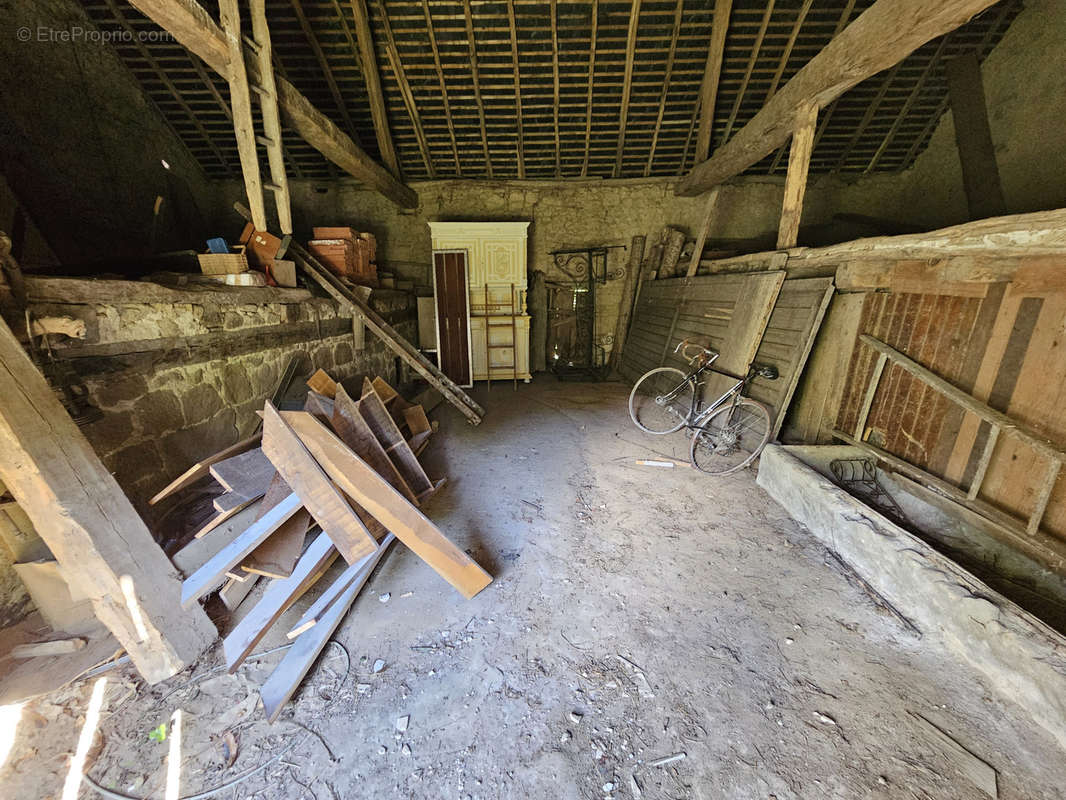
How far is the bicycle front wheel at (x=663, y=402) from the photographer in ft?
14.3

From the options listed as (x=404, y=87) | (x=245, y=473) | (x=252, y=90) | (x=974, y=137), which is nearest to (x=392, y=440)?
(x=245, y=473)

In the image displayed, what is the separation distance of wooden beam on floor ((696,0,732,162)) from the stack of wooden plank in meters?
6.56

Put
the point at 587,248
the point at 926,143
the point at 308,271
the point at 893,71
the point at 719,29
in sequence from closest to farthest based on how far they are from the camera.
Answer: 1. the point at 308,271
2. the point at 719,29
3. the point at 893,71
4. the point at 926,143
5. the point at 587,248

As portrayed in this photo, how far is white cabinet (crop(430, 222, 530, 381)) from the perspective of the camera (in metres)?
6.75

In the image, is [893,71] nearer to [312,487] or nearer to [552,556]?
[552,556]

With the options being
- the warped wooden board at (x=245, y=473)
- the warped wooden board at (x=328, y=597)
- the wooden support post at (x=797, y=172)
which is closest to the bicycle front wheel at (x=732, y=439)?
the wooden support post at (x=797, y=172)

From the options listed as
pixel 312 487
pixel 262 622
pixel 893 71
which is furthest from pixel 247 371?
pixel 893 71

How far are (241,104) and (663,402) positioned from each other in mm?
4918

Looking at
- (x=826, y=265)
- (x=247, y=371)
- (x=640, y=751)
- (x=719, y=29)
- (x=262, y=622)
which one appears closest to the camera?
(x=640, y=751)

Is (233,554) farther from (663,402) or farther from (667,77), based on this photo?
(667,77)

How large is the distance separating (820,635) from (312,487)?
8.65 feet

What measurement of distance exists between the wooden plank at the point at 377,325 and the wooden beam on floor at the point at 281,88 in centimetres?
127

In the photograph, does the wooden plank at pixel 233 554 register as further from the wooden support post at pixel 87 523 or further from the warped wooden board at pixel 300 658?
the warped wooden board at pixel 300 658

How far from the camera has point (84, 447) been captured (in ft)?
5.52
